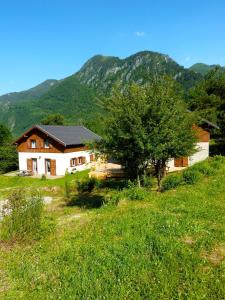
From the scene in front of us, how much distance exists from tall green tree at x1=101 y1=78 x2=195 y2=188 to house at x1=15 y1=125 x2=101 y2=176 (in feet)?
66.4

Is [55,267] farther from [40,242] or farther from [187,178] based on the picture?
[187,178]

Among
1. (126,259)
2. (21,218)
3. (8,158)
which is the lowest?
(126,259)

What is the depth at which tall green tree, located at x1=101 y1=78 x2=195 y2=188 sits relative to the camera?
560 inches

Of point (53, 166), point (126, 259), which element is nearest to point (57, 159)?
point (53, 166)

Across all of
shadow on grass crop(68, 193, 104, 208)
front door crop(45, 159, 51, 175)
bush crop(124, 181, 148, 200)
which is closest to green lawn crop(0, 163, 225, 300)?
bush crop(124, 181, 148, 200)

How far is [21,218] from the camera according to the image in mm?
9164

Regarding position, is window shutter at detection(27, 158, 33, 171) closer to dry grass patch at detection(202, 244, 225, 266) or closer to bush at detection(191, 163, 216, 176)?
bush at detection(191, 163, 216, 176)

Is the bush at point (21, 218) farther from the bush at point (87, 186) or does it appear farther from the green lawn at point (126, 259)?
the bush at point (87, 186)

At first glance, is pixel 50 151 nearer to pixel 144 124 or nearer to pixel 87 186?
pixel 87 186

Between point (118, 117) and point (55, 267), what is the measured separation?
911 centimetres

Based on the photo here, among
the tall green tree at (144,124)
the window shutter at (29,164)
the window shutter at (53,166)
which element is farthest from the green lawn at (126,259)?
the window shutter at (29,164)

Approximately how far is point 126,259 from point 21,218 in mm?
3949

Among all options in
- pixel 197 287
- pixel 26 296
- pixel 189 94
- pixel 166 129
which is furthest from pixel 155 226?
pixel 189 94

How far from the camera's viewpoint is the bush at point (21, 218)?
29.3ft
